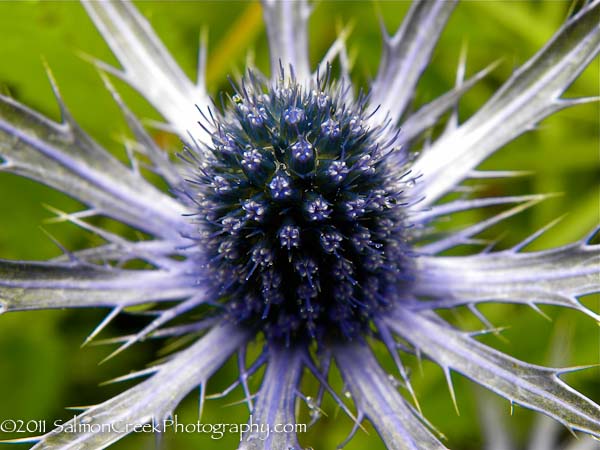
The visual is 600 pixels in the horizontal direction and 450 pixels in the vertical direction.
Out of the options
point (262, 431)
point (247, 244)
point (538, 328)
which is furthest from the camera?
point (538, 328)

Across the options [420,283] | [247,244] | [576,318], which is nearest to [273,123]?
[247,244]

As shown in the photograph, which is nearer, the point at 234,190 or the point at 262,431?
the point at 262,431

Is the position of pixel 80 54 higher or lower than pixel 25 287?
higher

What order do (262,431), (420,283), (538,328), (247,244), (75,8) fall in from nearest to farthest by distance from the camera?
(262,431) < (247,244) < (420,283) < (538,328) < (75,8)

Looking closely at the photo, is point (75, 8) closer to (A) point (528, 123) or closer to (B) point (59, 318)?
(B) point (59, 318)
